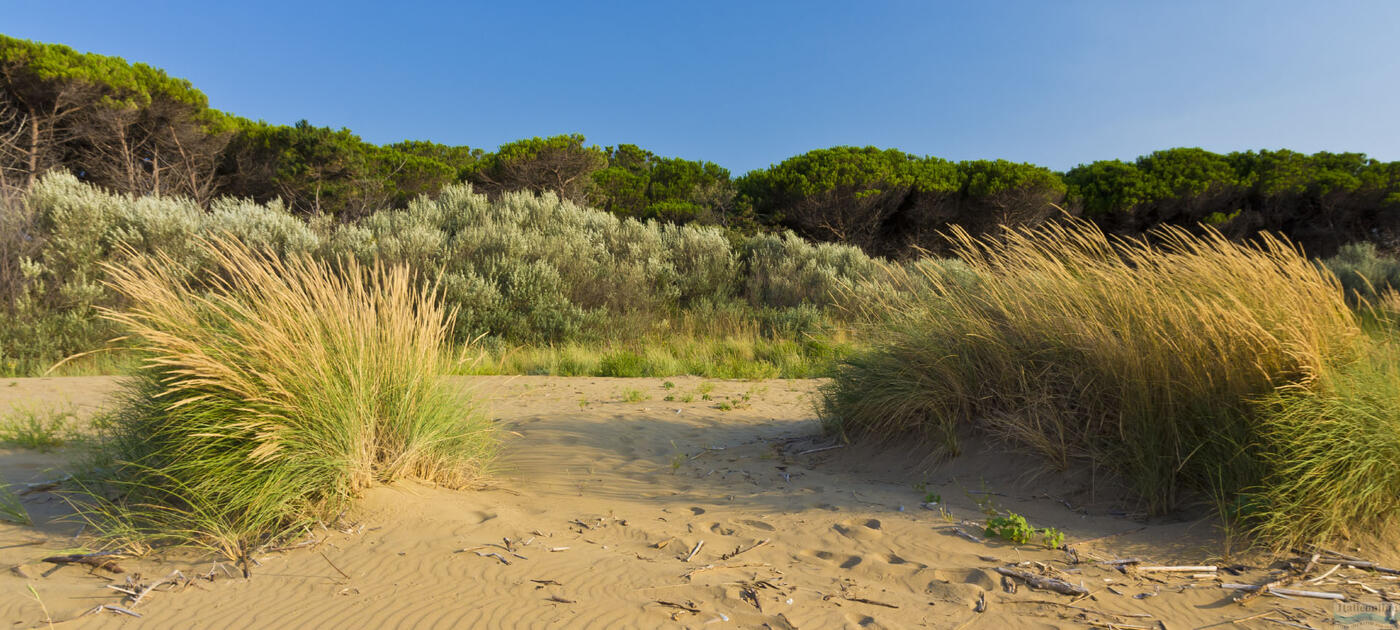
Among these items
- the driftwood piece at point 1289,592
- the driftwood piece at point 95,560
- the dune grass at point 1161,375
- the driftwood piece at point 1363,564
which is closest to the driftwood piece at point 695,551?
the dune grass at point 1161,375

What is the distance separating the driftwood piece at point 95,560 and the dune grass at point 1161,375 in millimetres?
4810

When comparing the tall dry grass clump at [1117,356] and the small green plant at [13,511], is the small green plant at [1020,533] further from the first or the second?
the small green plant at [13,511]

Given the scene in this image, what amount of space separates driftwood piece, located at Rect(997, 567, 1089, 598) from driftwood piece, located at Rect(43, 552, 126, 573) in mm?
4495

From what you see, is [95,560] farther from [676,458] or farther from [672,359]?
[672,359]

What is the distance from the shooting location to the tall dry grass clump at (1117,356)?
4.06m

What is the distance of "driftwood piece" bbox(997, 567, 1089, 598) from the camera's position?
3234mm

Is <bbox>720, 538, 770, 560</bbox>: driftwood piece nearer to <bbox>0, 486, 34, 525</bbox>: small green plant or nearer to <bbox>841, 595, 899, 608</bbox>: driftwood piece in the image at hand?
<bbox>841, 595, 899, 608</bbox>: driftwood piece

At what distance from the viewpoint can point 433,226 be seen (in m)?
15.2

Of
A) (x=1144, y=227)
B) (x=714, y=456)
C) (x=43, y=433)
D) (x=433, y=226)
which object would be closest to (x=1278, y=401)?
(x=714, y=456)

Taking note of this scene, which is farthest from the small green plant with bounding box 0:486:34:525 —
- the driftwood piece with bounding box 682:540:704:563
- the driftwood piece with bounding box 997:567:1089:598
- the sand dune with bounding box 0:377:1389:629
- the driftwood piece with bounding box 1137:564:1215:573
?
the driftwood piece with bounding box 1137:564:1215:573

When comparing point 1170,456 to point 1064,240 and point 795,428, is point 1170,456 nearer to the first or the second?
point 1064,240

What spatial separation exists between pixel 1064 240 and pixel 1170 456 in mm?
1979

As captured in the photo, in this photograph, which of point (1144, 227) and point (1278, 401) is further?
point (1144, 227)

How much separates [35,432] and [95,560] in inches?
122
